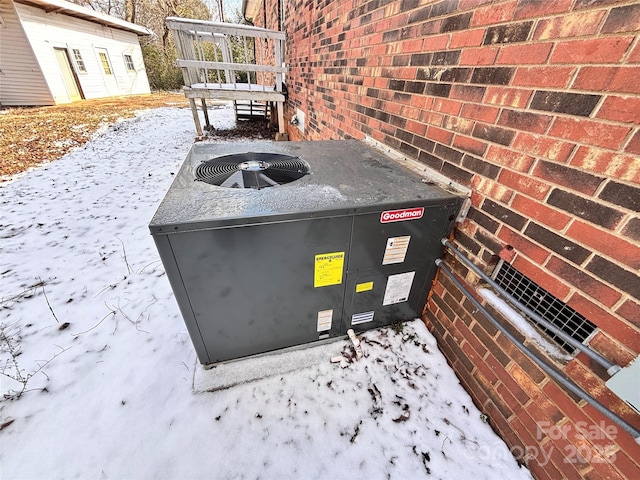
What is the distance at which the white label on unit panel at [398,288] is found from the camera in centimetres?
168

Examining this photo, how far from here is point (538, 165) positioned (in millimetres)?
1093

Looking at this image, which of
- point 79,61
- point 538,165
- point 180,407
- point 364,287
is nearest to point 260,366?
point 180,407

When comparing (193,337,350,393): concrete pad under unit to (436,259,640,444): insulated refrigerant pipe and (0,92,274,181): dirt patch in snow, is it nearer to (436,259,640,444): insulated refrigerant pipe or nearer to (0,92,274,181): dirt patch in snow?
(436,259,640,444): insulated refrigerant pipe

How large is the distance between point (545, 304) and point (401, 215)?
2.43 ft

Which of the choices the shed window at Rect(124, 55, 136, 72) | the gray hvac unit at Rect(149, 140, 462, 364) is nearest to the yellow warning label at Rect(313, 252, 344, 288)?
the gray hvac unit at Rect(149, 140, 462, 364)

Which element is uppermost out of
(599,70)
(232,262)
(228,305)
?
(599,70)

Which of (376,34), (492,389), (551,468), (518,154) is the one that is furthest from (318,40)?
(551,468)

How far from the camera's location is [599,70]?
0.89 metres

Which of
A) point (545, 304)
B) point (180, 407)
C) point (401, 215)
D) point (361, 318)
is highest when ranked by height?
point (401, 215)

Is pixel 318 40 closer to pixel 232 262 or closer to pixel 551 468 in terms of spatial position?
pixel 232 262

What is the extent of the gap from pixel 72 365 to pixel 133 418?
684 millimetres

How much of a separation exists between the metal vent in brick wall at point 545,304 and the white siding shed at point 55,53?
15500mm

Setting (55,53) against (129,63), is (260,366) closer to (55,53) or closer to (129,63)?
(55,53)

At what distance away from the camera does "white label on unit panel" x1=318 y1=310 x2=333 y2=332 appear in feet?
5.45
